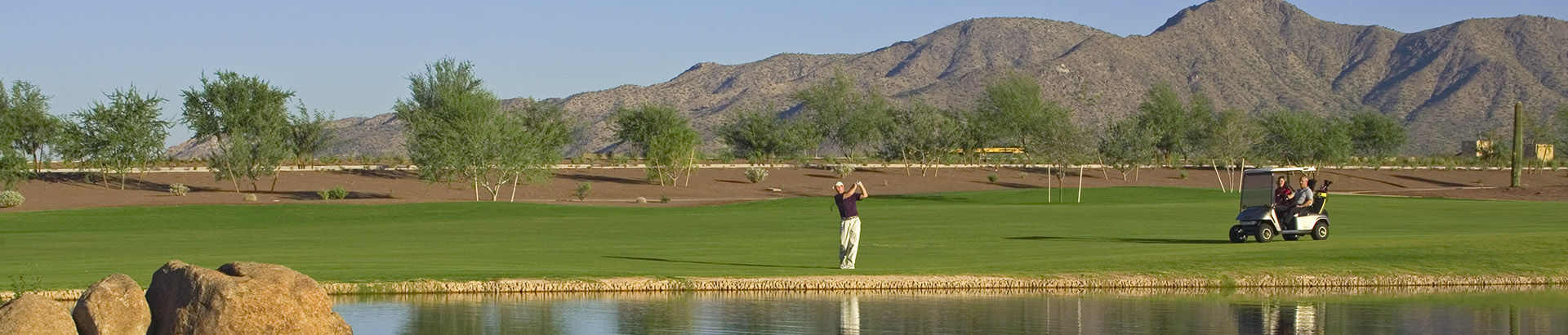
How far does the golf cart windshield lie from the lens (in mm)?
31312

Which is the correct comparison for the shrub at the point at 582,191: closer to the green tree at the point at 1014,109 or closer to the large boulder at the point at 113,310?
the green tree at the point at 1014,109

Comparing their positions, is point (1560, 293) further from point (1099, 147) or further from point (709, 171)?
point (709, 171)

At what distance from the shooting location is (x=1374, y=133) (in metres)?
119

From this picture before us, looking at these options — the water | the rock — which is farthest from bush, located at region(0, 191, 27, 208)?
the rock

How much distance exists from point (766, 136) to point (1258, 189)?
7989 centimetres

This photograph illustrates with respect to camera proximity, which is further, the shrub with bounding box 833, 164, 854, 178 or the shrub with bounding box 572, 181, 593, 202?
the shrub with bounding box 833, 164, 854, 178

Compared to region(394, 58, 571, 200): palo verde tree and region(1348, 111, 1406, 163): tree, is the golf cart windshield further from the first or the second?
region(1348, 111, 1406, 163): tree

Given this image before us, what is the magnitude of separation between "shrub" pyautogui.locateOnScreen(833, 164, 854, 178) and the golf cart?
2302 inches

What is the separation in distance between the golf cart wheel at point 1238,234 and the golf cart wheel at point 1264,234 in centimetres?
35

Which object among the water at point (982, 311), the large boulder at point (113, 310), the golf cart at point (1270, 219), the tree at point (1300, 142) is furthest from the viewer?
the tree at point (1300, 142)

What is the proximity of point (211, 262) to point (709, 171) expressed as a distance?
212 ft

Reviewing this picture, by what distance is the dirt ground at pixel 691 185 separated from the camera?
213ft

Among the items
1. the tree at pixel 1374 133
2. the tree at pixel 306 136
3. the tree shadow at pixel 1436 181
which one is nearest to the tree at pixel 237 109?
the tree at pixel 306 136

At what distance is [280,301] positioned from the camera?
542 inches
